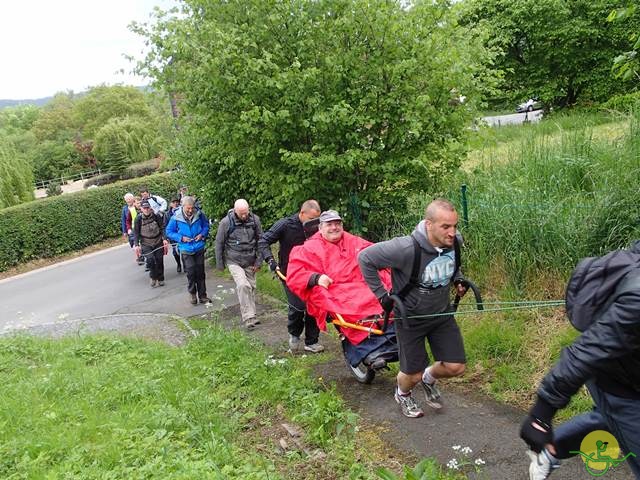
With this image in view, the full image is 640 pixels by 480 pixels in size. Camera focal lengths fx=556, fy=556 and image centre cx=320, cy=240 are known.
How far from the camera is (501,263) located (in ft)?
20.3

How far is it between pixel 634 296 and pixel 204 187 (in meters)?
10.2

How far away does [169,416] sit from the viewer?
496cm

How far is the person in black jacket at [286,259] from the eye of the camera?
6625 mm

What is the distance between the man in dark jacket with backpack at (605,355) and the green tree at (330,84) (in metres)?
4.62

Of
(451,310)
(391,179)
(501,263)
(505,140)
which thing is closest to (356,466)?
(451,310)

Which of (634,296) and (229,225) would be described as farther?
(229,225)

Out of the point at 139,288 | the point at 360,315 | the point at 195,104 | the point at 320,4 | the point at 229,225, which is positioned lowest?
the point at 139,288

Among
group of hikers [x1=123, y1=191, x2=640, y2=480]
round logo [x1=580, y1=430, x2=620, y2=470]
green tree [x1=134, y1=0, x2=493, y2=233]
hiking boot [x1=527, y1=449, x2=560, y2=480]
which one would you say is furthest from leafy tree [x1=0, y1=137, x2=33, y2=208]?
round logo [x1=580, y1=430, x2=620, y2=470]

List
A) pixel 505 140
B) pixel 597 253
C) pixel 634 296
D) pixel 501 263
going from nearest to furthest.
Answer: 1. pixel 634 296
2. pixel 597 253
3. pixel 501 263
4. pixel 505 140

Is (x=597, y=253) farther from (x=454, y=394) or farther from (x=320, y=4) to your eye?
(x=320, y=4)

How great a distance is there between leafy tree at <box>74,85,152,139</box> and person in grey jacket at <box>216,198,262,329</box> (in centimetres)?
6112

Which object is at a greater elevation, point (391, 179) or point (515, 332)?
point (391, 179)

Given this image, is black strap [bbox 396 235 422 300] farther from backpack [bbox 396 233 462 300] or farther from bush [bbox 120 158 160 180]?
bush [bbox 120 158 160 180]

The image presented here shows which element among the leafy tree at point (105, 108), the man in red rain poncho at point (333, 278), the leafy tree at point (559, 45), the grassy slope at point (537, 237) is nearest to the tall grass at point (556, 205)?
the grassy slope at point (537, 237)
